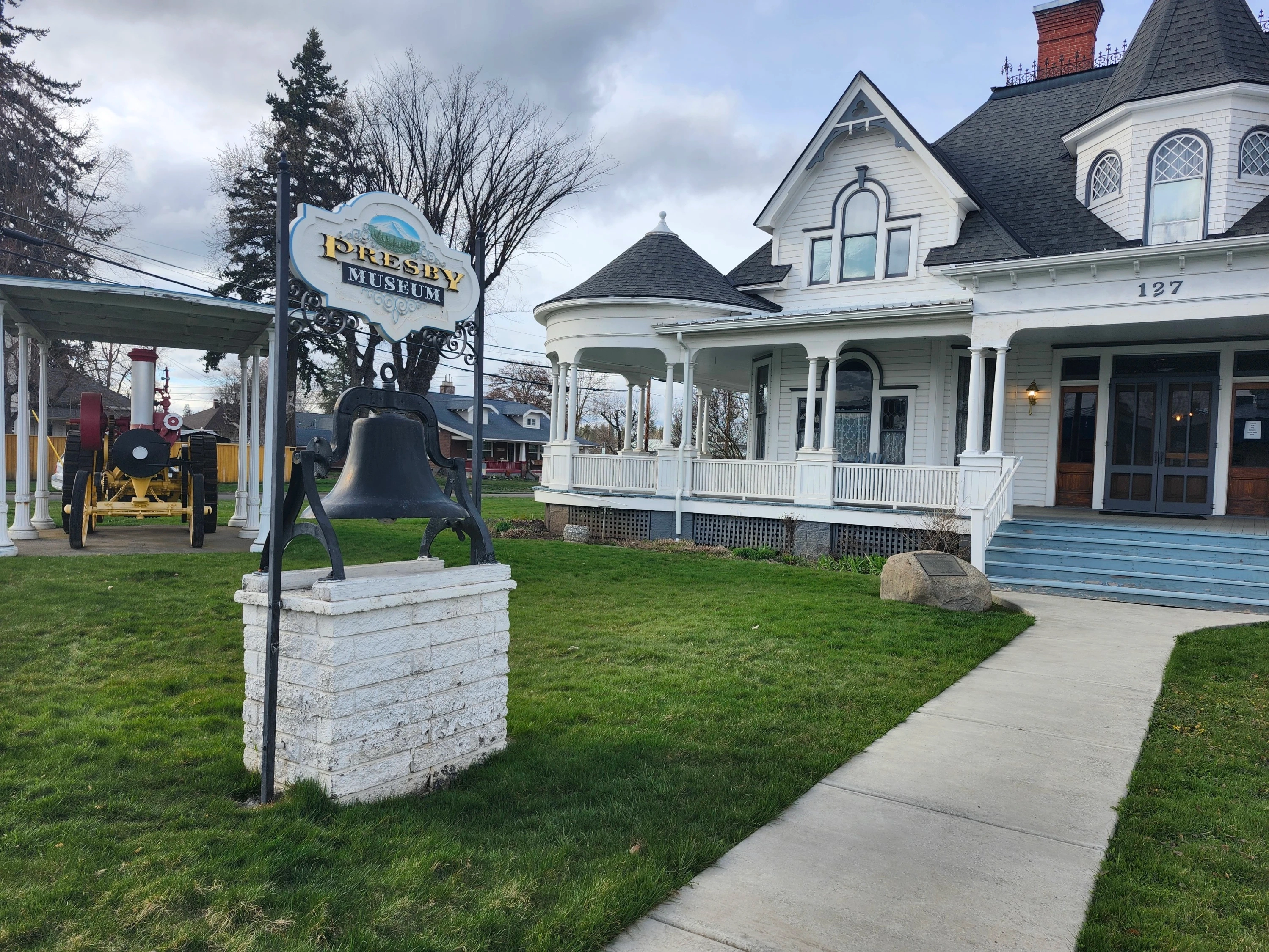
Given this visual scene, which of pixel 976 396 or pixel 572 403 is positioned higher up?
pixel 976 396

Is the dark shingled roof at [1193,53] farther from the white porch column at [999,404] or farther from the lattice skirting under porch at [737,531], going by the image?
the lattice skirting under porch at [737,531]

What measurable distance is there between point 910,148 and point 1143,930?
14.1 metres

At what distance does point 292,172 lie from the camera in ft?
83.4

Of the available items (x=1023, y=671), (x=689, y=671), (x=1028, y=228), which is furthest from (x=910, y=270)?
(x=689, y=671)

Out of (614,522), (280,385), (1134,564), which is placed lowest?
(614,522)

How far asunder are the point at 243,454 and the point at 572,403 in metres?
5.67

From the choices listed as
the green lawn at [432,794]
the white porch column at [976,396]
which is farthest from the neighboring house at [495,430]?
the green lawn at [432,794]

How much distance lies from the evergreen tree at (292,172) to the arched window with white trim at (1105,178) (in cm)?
2084

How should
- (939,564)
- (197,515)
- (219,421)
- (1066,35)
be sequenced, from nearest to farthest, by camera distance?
1. (939,564)
2. (197,515)
3. (1066,35)
4. (219,421)

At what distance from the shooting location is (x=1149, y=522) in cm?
1164

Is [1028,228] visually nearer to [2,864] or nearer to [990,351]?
[990,351]

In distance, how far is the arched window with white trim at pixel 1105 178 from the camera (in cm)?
1337

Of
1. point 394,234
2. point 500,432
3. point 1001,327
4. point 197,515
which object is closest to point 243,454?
point 197,515

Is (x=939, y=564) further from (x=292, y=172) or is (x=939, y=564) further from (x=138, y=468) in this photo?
(x=292, y=172)
